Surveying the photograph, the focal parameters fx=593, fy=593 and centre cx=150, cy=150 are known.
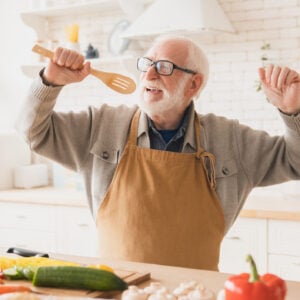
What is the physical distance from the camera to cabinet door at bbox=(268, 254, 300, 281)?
2.93 metres

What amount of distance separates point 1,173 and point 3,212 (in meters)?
0.41

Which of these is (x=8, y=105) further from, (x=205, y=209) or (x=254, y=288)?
(x=254, y=288)

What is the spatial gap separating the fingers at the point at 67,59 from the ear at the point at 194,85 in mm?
461

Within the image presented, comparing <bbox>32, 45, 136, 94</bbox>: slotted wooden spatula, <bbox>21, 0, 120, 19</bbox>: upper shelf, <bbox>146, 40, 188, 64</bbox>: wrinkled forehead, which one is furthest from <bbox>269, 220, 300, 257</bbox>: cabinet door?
<bbox>21, 0, 120, 19</bbox>: upper shelf

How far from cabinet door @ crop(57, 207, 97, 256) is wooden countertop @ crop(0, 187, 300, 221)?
0.06 meters

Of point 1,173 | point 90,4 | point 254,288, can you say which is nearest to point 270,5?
point 90,4

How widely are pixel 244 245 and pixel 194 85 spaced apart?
1117 millimetres

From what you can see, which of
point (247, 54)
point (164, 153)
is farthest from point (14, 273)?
point (247, 54)

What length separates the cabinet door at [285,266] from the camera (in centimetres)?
293

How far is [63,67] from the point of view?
2.00 meters

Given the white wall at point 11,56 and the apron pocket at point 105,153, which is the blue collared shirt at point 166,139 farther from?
the white wall at point 11,56

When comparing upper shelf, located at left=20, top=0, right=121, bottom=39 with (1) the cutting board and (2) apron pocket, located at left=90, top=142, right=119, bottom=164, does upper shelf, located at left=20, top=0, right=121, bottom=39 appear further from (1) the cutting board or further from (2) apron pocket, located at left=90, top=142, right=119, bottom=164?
(1) the cutting board

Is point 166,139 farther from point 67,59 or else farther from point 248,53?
point 248,53

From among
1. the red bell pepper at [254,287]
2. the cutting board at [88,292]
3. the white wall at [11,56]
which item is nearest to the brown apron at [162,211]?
the cutting board at [88,292]
